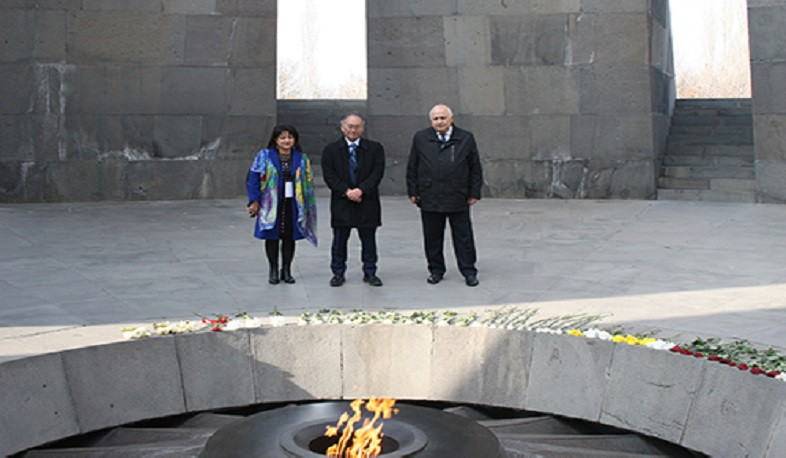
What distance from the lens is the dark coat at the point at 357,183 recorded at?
8938 mm

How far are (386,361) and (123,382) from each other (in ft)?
5.58

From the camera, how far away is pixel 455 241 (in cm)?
915

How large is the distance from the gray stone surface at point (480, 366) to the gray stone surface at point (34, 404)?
233cm

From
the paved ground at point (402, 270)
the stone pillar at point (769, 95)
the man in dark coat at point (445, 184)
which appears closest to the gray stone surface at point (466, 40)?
the paved ground at point (402, 270)

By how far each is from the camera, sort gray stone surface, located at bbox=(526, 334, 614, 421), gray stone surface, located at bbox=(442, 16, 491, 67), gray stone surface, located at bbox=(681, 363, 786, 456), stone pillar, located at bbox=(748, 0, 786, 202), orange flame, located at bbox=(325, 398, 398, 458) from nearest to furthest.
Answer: orange flame, located at bbox=(325, 398, 398, 458) < gray stone surface, located at bbox=(681, 363, 786, 456) < gray stone surface, located at bbox=(526, 334, 614, 421) < stone pillar, located at bbox=(748, 0, 786, 202) < gray stone surface, located at bbox=(442, 16, 491, 67)

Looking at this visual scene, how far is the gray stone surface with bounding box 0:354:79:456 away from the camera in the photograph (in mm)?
5754

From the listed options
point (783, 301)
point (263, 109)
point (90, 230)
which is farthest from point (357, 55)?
point (783, 301)

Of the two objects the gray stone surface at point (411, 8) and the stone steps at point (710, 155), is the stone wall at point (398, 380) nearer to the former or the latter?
the stone steps at point (710, 155)

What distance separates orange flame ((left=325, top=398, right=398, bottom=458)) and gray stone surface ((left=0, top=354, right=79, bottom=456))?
5.69 feet

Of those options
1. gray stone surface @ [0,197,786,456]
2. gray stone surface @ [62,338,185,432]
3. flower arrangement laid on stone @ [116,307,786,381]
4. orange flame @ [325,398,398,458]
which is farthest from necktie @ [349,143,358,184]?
orange flame @ [325,398,398,458]

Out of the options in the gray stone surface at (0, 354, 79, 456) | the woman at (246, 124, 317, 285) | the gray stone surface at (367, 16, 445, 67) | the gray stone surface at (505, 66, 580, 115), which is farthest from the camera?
the gray stone surface at (367, 16, 445, 67)

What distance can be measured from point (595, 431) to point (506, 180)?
9.80 metres

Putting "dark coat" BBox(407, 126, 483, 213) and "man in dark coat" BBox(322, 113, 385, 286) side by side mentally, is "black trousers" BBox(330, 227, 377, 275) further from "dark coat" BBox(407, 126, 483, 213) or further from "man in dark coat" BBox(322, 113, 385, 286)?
"dark coat" BBox(407, 126, 483, 213)

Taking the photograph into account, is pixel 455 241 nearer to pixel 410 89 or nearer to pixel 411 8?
pixel 410 89
